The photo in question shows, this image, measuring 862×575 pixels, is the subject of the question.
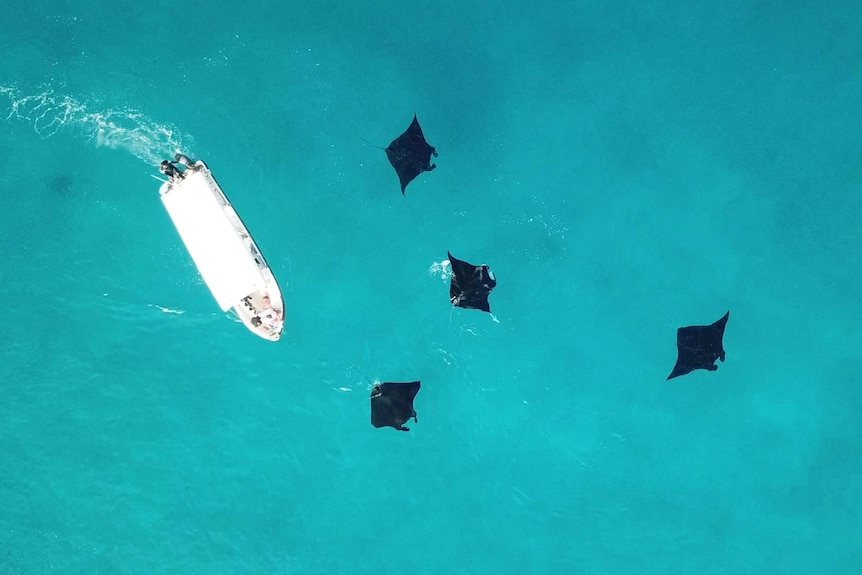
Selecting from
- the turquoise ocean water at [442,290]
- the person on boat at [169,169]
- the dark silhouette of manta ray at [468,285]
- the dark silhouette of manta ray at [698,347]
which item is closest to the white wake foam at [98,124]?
the turquoise ocean water at [442,290]

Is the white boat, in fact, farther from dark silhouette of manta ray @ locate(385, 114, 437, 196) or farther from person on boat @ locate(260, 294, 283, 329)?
dark silhouette of manta ray @ locate(385, 114, 437, 196)

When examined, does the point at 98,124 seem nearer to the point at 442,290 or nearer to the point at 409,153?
the point at 409,153

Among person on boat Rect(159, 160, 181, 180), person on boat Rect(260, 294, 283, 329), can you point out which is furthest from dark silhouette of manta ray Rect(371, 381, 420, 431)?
person on boat Rect(159, 160, 181, 180)

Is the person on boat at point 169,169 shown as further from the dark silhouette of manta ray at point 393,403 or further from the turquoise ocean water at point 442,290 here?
the dark silhouette of manta ray at point 393,403

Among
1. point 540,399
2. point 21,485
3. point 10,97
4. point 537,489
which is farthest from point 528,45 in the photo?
point 21,485

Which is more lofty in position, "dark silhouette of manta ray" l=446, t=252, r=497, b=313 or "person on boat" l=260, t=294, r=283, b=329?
"dark silhouette of manta ray" l=446, t=252, r=497, b=313

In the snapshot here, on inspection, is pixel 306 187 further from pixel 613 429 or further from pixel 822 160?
pixel 822 160
